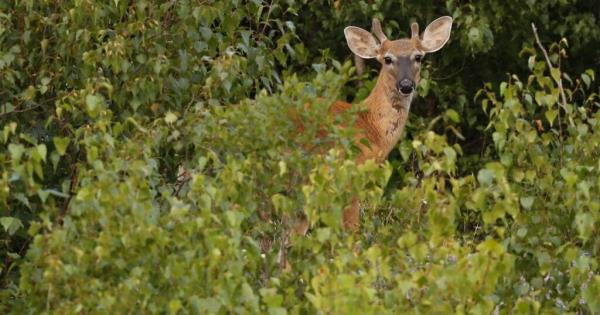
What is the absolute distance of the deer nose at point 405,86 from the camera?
450 inches

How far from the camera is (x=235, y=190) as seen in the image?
268 inches

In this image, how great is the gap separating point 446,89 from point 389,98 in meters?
3.01

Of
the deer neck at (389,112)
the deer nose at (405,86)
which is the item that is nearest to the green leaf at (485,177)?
the deer nose at (405,86)

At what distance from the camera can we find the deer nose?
11438 mm

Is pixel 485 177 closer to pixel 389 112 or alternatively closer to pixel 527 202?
pixel 527 202

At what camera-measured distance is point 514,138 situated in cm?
748

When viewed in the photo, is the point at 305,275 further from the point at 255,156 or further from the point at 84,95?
the point at 84,95

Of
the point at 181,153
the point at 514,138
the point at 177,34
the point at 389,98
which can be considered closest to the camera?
the point at 514,138

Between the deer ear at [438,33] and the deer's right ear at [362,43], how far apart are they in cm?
40

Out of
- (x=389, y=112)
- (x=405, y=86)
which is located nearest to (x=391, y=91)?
(x=389, y=112)

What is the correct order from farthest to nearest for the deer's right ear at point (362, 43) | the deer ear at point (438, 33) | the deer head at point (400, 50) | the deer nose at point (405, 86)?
the deer ear at point (438, 33) → the deer's right ear at point (362, 43) → the deer head at point (400, 50) → the deer nose at point (405, 86)

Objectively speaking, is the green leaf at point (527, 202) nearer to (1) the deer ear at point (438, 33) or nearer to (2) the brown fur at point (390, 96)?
(2) the brown fur at point (390, 96)

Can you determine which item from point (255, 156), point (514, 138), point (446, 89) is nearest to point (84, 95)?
point (255, 156)

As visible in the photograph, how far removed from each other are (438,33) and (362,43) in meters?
0.61
